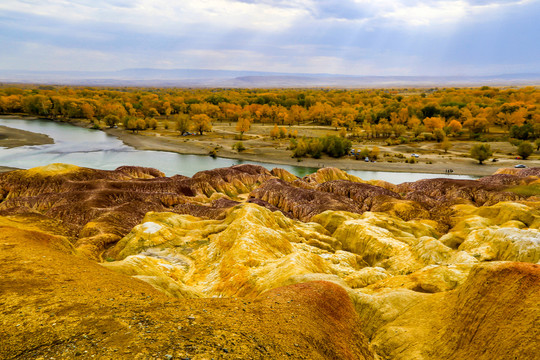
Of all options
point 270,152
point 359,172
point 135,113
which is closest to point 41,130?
point 135,113

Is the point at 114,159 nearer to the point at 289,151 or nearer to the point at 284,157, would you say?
the point at 284,157

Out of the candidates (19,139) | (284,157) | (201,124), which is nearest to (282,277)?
(284,157)

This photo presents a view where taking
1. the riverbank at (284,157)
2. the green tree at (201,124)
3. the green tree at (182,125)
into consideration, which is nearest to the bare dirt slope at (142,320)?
the riverbank at (284,157)

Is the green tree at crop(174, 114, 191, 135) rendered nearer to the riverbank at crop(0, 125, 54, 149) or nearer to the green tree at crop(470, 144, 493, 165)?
the riverbank at crop(0, 125, 54, 149)

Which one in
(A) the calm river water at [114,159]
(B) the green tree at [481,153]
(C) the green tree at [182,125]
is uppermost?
(C) the green tree at [182,125]

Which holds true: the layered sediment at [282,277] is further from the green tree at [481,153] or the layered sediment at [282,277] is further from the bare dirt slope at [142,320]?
the green tree at [481,153]

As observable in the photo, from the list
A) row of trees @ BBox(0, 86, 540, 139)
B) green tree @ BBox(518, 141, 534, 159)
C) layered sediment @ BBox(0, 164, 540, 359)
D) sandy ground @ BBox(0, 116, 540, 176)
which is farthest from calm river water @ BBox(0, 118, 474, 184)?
layered sediment @ BBox(0, 164, 540, 359)
